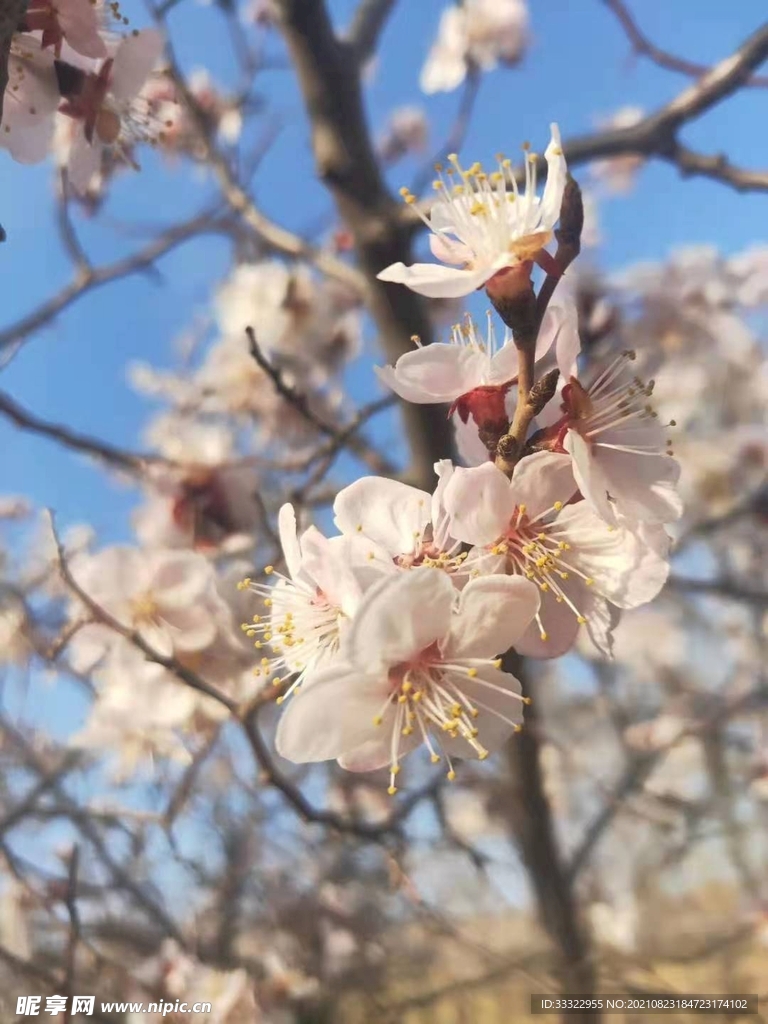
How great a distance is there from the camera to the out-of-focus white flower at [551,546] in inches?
20.0

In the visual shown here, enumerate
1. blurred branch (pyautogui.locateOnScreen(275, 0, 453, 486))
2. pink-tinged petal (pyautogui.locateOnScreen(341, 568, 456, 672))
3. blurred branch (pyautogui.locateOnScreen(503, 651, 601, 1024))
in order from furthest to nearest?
blurred branch (pyautogui.locateOnScreen(503, 651, 601, 1024))
blurred branch (pyautogui.locateOnScreen(275, 0, 453, 486))
pink-tinged petal (pyautogui.locateOnScreen(341, 568, 456, 672))

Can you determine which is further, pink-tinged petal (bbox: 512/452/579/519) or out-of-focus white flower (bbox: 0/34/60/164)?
out-of-focus white flower (bbox: 0/34/60/164)

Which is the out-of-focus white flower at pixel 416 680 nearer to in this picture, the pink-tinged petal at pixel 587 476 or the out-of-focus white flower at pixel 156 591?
the pink-tinged petal at pixel 587 476

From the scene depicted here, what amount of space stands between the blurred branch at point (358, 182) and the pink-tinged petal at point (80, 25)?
0.56 meters

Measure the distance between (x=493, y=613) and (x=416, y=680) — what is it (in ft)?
0.28

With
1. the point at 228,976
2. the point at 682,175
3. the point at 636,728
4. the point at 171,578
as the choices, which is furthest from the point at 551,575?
the point at 636,728

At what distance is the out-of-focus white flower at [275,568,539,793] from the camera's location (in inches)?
18.6

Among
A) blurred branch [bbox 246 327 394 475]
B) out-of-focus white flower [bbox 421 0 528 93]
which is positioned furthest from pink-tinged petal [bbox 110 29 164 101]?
out-of-focus white flower [bbox 421 0 528 93]

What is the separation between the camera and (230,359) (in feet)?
5.80

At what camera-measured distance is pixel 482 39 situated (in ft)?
7.80

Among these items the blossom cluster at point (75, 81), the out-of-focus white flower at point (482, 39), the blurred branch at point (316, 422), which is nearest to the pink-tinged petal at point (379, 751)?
the blurred branch at point (316, 422)

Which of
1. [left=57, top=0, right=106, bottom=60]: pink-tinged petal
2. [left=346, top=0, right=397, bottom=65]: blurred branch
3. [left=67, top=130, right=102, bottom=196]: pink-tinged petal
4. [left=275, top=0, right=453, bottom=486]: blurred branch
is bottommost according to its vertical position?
[left=57, top=0, right=106, bottom=60]: pink-tinged petal

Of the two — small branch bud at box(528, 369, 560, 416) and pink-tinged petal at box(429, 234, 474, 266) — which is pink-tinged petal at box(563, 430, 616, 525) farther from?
pink-tinged petal at box(429, 234, 474, 266)

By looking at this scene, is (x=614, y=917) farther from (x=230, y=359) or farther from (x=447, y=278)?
(x=447, y=278)
